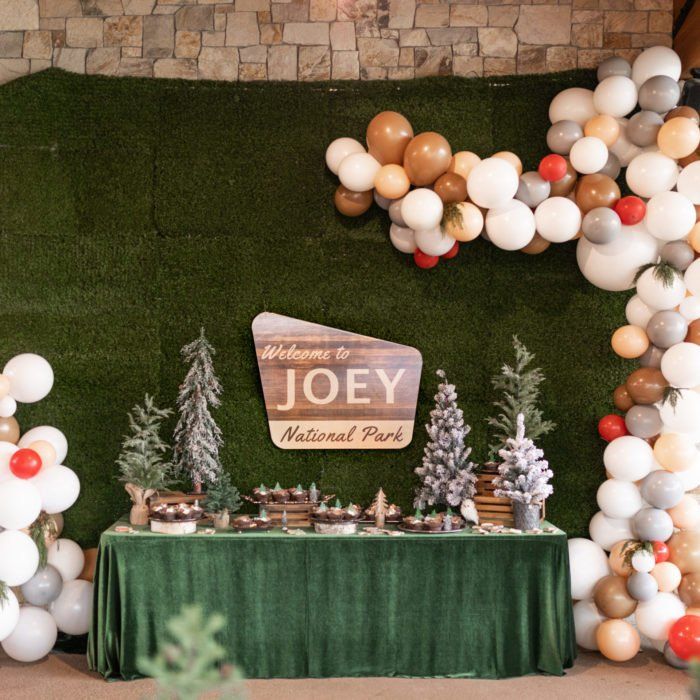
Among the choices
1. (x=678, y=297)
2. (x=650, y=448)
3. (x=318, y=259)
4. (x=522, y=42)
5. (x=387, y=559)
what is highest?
(x=522, y=42)

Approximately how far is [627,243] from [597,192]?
1.05 ft

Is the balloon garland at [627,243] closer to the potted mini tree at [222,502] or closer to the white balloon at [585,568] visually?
the white balloon at [585,568]

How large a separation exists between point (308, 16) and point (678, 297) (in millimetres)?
2734

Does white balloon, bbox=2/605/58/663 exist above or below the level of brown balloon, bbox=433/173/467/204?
below

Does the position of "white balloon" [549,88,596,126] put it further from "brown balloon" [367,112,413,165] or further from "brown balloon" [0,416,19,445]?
"brown balloon" [0,416,19,445]

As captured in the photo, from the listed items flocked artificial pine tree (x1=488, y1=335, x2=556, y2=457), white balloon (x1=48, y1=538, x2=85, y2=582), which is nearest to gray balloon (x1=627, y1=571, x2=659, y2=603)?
flocked artificial pine tree (x1=488, y1=335, x2=556, y2=457)

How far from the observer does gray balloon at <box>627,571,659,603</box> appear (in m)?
4.35

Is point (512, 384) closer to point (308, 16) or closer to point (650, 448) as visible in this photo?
point (650, 448)

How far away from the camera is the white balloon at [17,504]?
411cm

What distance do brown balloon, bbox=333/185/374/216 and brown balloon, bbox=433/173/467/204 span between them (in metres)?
0.49

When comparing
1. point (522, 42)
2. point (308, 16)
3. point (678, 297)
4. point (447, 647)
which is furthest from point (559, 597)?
point (308, 16)

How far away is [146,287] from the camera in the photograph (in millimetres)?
5023

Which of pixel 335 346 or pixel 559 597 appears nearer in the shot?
pixel 559 597

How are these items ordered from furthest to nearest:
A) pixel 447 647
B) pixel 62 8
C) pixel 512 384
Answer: pixel 62 8
pixel 512 384
pixel 447 647
